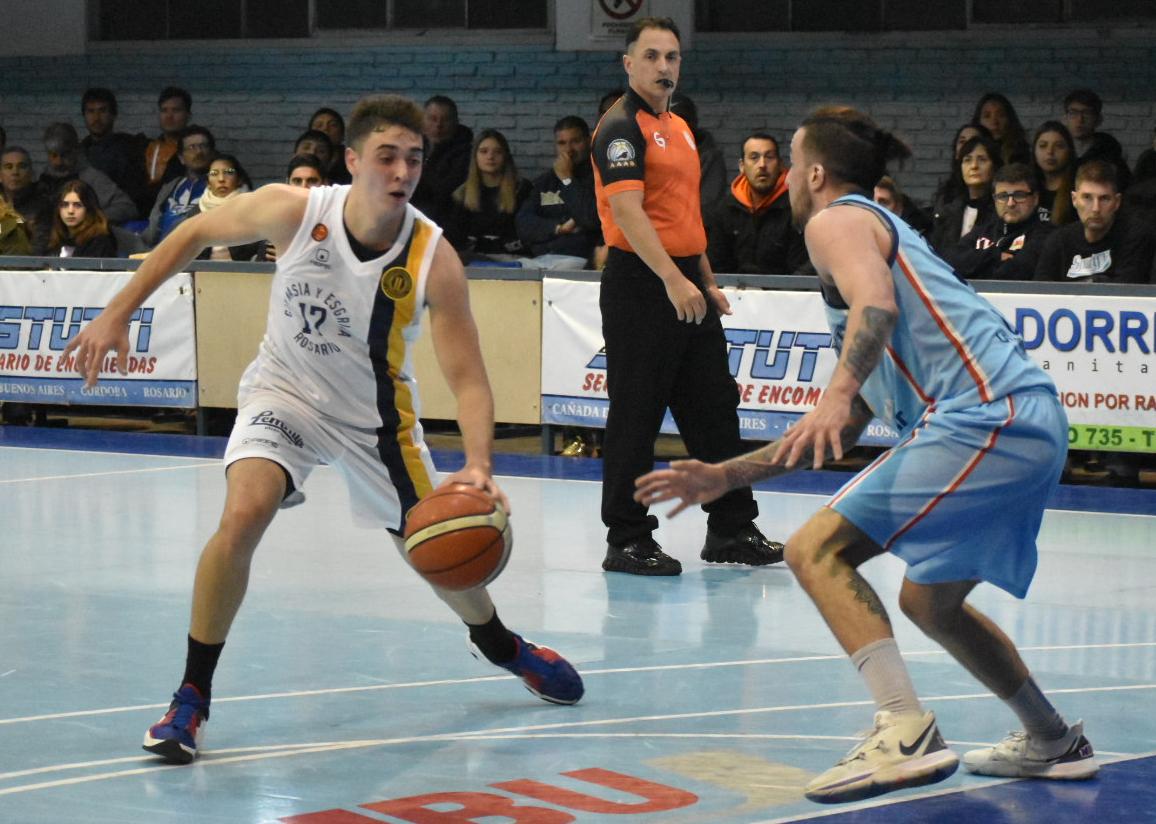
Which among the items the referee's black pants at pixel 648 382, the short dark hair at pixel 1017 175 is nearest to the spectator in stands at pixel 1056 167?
the short dark hair at pixel 1017 175

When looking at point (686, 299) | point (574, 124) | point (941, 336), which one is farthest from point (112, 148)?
point (941, 336)

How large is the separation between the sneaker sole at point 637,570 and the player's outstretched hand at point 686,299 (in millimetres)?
1172

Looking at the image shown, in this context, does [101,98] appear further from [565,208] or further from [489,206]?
[565,208]

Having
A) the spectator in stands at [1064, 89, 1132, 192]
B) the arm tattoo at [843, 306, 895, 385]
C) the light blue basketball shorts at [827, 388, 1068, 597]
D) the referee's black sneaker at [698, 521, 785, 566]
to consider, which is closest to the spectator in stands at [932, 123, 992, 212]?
the spectator in stands at [1064, 89, 1132, 192]

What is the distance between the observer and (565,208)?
13.3 meters

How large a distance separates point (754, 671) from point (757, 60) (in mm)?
9165

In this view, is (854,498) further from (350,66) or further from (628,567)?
(350,66)

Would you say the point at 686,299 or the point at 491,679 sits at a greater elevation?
the point at 686,299

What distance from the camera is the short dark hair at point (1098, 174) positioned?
10555mm

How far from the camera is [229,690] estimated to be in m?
6.00

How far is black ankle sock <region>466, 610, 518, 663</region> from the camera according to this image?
5.89 metres

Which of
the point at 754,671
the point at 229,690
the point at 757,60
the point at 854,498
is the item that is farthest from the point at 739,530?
the point at 757,60

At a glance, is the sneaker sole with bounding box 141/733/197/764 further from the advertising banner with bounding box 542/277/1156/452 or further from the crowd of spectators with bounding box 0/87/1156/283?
the crowd of spectators with bounding box 0/87/1156/283

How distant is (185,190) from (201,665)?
9589mm
